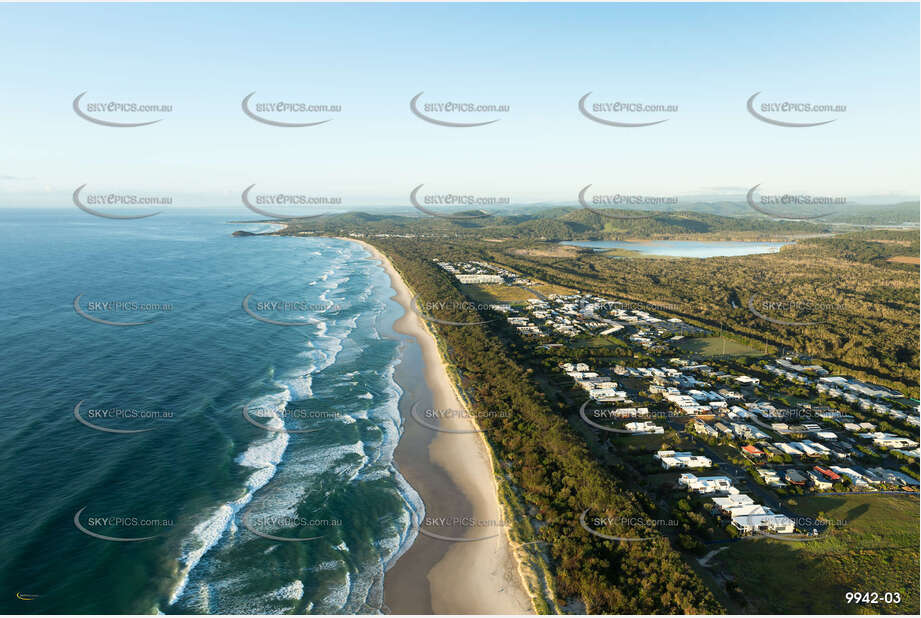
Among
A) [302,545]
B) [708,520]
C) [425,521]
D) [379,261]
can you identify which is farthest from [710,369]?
[379,261]

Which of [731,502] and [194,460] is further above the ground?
[731,502]

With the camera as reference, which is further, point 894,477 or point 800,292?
point 800,292

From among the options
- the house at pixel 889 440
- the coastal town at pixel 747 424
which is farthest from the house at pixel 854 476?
the house at pixel 889 440

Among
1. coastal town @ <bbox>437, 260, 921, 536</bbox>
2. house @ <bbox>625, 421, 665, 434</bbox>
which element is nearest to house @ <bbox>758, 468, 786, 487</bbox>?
coastal town @ <bbox>437, 260, 921, 536</bbox>

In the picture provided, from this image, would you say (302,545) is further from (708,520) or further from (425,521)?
(708,520)

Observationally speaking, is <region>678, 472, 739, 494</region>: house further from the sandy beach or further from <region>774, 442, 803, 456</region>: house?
the sandy beach

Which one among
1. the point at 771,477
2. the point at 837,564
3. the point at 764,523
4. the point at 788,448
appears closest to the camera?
the point at 837,564

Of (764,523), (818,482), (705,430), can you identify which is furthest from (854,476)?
(764,523)

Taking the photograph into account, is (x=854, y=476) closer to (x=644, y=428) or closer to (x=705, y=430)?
(x=705, y=430)
